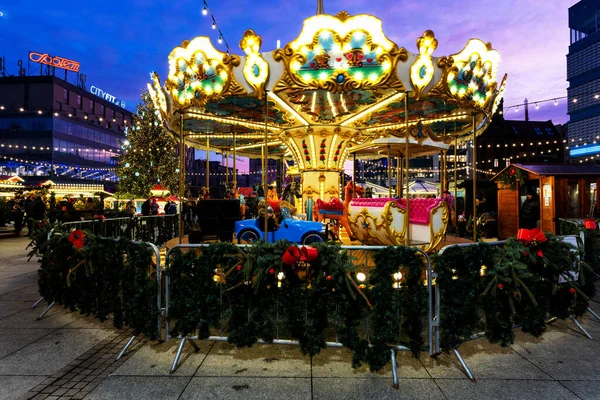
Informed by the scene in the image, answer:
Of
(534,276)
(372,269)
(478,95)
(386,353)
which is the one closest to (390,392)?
(386,353)

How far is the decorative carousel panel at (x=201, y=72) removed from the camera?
6254 millimetres

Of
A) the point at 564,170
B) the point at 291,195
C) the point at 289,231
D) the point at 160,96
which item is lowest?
the point at 289,231

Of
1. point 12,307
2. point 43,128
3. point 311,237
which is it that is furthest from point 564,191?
point 43,128

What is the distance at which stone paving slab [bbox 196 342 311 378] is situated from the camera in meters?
3.54

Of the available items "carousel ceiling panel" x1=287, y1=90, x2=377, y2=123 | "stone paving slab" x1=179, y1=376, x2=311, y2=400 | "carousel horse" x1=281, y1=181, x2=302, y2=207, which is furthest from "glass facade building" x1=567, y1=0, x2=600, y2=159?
"stone paving slab" x1=179, y1=376, x2=311, y2=400

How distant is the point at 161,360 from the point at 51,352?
54.2 inches

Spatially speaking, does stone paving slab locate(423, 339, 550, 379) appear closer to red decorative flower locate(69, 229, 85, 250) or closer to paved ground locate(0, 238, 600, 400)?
paved ground locate(0, 238, 600, 400)

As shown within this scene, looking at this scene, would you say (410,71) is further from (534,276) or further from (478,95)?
(534,276)

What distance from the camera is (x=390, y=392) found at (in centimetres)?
317

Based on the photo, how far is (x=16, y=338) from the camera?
443 cm

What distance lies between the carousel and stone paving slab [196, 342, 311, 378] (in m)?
2.33

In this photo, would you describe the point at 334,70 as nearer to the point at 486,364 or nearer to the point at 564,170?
the point at 486,364

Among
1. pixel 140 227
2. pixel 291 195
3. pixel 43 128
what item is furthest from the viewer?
pixel 43 128

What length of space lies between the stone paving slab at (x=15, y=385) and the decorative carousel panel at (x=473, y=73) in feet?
23.2
